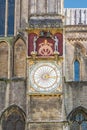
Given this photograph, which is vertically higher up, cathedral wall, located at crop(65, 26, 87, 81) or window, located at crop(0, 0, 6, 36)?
window, located at crop(0, 0, 6, 36)

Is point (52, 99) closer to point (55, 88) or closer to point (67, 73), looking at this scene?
point (55, 88)

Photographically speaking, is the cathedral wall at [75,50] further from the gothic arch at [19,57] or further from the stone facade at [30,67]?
the gothic arch at [19,57]

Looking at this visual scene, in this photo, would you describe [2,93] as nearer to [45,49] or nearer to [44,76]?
[44,76]

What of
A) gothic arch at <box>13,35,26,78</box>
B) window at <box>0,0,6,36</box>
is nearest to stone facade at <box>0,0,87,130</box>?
gothic arch at <box>13,35,26,78</box>

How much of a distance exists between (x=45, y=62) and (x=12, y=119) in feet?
11.1

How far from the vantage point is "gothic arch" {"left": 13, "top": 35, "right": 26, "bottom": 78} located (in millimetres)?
34219

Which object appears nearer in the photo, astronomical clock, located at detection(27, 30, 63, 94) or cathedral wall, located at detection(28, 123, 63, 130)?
cathedral wall, located at detection(28, 123, 63, 130)

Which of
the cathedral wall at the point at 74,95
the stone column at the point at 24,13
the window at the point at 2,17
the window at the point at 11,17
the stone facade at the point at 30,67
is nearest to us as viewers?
the stone facade at the point at 30,67

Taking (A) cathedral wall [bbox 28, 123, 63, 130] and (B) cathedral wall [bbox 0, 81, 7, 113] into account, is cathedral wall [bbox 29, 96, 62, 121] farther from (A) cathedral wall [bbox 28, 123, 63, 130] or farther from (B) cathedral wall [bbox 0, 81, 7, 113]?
(B) cathedral wall [bbox 0, 81, 7, 113]

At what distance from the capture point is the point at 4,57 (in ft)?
113

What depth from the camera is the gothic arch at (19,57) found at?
34219 mm

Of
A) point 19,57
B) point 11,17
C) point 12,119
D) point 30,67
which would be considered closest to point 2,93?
point 12,119

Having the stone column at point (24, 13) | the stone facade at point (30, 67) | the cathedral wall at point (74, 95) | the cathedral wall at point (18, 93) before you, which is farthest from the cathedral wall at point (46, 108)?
the stone column at point (24, 13)

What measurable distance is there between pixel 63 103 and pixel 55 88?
2.75 feet
